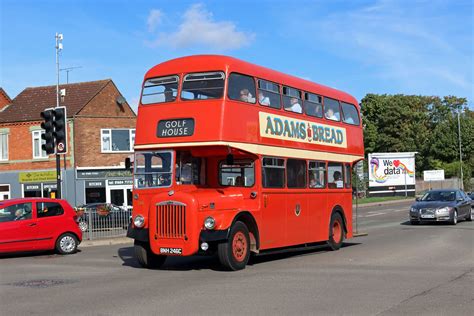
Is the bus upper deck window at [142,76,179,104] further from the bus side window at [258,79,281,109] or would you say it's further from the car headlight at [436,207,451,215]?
the car headlight at [436,207,451,215]

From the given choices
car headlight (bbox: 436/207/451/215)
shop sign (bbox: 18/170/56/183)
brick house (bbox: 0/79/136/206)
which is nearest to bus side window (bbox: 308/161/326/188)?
car headlight (bbox: 436/207/451/215)

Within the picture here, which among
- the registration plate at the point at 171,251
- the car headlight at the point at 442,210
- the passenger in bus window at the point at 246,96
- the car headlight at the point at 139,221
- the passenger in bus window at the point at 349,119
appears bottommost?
the car headlight at the point at 442,210

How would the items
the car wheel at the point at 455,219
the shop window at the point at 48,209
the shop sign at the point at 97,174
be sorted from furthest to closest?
1. the shop sign at the point at 97,174
2. the car wheel at the point at 455,219
3. the shop window at the point at 48,209

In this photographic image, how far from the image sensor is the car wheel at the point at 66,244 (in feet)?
56.1

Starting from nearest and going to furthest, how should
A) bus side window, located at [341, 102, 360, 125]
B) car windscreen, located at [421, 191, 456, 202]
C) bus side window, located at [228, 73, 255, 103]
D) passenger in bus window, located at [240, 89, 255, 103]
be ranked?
bus side window, located at [228, 73, 255, 103] → passenger in bus window, located at [240, 89, 255, 103] → bus side window, located at [341, 102, 360, 125] → car windscreen, located at [421, 191, 456, 202]

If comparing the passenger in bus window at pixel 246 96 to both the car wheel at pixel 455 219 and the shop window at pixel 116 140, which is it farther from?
the shop window at pixel 116 140

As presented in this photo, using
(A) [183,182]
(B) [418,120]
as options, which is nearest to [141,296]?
(A) [183,182]

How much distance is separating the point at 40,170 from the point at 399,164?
35995 mm

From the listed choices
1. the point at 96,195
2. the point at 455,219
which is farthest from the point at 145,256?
the point at 96,195

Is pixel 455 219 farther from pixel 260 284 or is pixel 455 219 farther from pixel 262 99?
pixel 260 284

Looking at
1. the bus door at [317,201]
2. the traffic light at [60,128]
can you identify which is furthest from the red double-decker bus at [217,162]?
the traffic light at [60,128]

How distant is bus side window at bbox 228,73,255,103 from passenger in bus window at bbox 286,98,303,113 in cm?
169

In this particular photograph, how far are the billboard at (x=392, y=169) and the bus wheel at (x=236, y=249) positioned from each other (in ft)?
165

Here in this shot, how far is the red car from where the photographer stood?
16.0 meters
